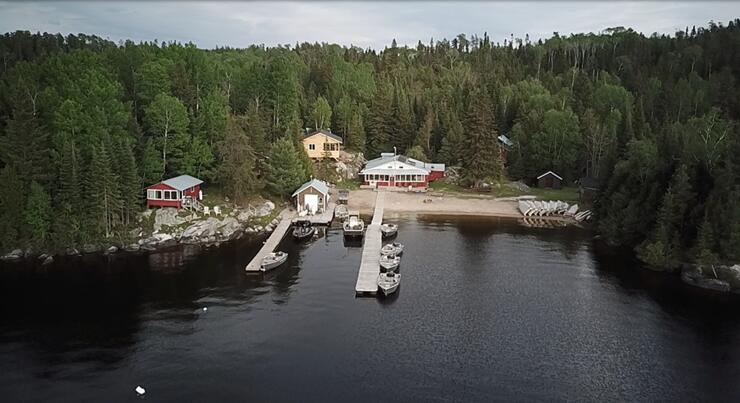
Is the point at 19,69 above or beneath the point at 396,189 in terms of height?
above

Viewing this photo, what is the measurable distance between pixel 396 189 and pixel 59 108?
39.5 metres

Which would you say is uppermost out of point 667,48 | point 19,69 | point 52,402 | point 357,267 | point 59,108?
point 667,48

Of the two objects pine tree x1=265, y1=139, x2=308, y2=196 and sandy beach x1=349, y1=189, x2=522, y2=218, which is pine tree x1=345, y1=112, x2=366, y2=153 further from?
→ pine tree x1=265, y1=139, x2=308, y2=196

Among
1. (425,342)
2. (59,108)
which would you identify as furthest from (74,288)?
(425,342)

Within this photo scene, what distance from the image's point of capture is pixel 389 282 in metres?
39.3

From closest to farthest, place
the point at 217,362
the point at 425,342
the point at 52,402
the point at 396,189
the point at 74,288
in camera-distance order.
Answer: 1. the point at 52,402
2. the point at 217,362
3. the point at 425,342
4. the point at 74,288
5. the point at 396,189

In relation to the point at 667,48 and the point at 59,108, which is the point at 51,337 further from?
the point at 667,48

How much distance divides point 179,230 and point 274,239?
29.1 ft

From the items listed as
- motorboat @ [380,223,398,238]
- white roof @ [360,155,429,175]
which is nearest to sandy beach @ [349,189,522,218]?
white roof @ [360,155,429,175]

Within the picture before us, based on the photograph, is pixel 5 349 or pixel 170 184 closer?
pixel 5 349

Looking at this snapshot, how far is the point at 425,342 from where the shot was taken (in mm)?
31969

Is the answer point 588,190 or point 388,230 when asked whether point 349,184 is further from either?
point 588,190

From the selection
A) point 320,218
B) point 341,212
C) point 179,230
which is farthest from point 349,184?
point 179,230

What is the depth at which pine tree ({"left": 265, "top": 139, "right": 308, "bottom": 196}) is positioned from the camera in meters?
61.4
